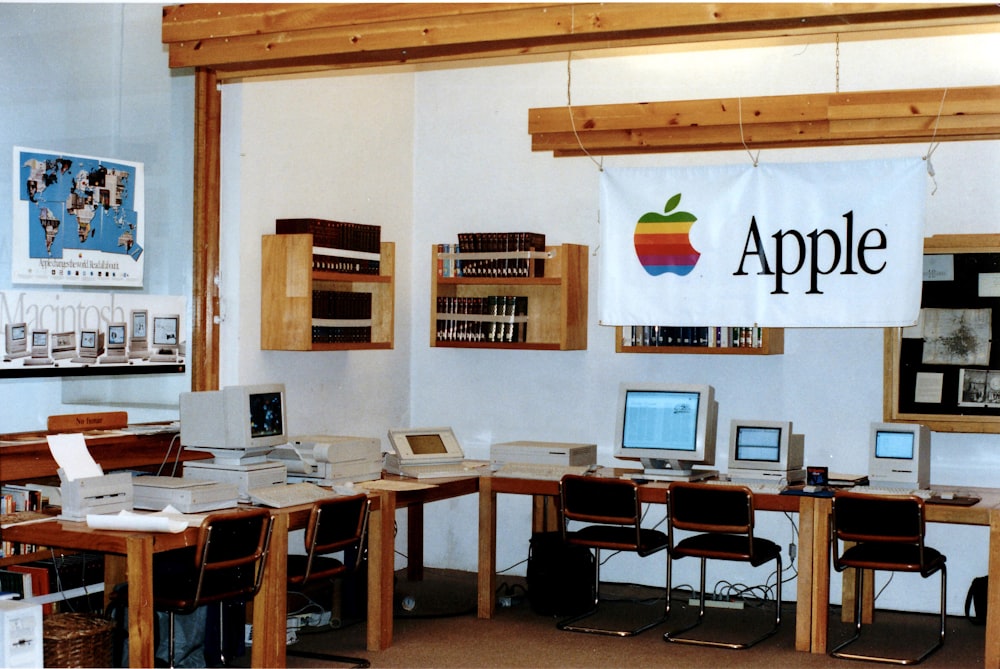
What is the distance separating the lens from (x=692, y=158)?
742 centimetres

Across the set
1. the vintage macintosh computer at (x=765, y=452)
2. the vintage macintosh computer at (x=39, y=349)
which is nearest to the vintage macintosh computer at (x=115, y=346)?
the vintage macintosh computer at (x=39, y=349)

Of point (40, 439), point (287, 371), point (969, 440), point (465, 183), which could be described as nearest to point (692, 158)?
point (465, 183)

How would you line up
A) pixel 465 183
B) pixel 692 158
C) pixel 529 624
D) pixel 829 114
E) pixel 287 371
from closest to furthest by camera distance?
pixel 829 114 < pixel 529 624 < pixel 287 371 < pixel 692 158 < pixel 465 183

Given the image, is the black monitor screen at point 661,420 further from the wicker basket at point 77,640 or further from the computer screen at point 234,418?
the wicker basket at point 77,640

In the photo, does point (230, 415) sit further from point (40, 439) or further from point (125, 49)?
point (125, 49)

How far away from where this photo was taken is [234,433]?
5.48 m

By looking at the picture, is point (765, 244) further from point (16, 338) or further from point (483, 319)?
point (16, 338)

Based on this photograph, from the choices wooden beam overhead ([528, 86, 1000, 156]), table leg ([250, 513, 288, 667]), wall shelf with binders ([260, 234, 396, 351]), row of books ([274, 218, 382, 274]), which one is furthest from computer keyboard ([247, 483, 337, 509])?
wooden beam overhead ([528, 86, 1000, 156])

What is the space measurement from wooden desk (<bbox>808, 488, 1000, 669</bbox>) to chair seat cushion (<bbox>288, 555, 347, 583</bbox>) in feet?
7.36

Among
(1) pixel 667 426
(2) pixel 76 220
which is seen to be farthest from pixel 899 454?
(2) pixel 76 220

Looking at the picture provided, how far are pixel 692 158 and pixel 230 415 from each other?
3418 millimetres

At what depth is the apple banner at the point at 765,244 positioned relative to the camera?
546 cm

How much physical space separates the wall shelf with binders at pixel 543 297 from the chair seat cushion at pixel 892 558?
87.7 inches

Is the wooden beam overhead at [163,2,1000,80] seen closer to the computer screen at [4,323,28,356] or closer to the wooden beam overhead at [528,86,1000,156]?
the wooden beam overhead at [528,86,1000,156]
